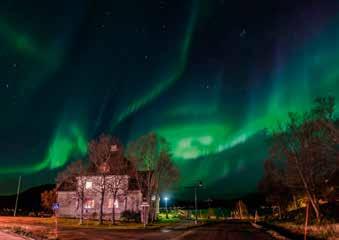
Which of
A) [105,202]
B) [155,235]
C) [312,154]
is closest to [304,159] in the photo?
[312,154]

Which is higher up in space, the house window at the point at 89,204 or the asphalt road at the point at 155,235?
the house window at the point at 89,204

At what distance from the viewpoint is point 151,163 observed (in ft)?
187

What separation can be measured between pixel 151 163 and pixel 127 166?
5.72m

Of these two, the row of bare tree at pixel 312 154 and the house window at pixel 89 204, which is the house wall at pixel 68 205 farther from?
the row of bare tree at pixel 312 154

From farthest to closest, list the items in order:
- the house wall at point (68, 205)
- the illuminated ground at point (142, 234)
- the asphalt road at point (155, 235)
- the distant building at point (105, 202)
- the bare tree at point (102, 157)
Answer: the house wall at point (68, 205) < the distant building at point (105, 202) < the bare tree at point (102, 157) < the illuminated ground at point (142, 234) < the asphalt road at point (155, 235)

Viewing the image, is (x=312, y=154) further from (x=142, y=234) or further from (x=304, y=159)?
(x=142, y=234)

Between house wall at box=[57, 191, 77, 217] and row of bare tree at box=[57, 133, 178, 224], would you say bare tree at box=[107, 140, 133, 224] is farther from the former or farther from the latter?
house wall at box=[57, 191, 77, 217]

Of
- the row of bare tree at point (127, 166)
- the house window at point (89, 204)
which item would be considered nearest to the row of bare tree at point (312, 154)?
the row of bare tree at point (127, 166)

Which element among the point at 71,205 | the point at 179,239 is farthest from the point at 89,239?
the point at 71,205

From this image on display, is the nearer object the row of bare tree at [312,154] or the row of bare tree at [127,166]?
the row of bare tree at [312,154]

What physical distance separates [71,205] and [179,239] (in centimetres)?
5214

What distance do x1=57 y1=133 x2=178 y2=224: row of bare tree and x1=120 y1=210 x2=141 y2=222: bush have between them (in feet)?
21.2

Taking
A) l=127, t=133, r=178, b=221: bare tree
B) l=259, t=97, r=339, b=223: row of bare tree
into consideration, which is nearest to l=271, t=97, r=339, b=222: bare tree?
l=259, t=97, r=339, b=223: row of bare tree

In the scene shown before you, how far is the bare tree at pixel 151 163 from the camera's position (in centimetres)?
5641
